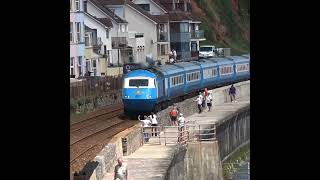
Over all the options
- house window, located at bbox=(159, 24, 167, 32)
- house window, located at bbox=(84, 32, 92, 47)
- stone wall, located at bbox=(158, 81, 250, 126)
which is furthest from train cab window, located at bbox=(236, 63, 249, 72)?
house window, located at bbox=(84, 32, 92, 47)

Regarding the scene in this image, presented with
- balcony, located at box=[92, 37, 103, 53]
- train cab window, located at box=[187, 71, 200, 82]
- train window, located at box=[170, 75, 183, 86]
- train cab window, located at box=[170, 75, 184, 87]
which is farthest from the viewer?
balcony, located at box=[92, 37, 103, 53]

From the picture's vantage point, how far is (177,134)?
26703mm

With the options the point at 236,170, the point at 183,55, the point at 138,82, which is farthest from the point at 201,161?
the point at 183,55

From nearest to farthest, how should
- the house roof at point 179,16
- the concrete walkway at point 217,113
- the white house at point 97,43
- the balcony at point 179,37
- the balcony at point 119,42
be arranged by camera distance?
the concrete walkway at point 217,113
the white house at point 97,43
the balcony at point 119,42
the house roof at point 179,16
the balcony at point 179,37

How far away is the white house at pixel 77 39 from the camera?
45500mm

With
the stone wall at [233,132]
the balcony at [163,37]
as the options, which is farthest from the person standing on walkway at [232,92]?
the balcony at [163,37]

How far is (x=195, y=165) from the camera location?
1070 inches

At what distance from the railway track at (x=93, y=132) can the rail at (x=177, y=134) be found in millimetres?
Answer: 1523

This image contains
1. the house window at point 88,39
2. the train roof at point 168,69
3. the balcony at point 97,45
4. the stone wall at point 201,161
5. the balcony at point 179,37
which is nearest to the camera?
the stone wall at point 201,161

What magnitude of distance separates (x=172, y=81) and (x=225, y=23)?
162 ft

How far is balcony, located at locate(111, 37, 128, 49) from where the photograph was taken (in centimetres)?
5541

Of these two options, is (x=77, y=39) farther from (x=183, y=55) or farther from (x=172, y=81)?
(x=183, y=55)

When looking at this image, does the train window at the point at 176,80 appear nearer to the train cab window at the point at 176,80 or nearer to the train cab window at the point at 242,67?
the train cab window at the point at 176,80

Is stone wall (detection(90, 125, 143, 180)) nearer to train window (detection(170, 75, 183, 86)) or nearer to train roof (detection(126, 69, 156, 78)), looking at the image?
train roof (detection(126, 69, 156, 78))
